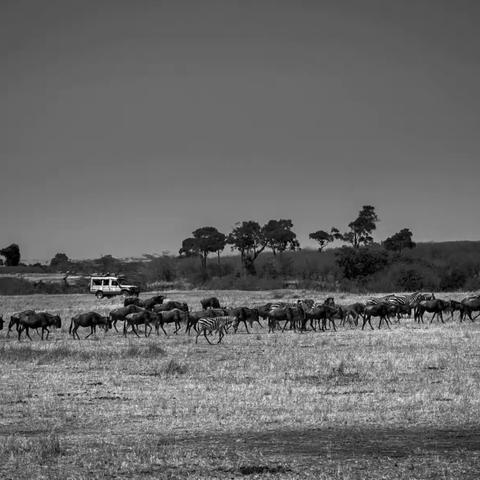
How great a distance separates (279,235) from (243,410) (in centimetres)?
9666

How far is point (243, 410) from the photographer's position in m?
16.5

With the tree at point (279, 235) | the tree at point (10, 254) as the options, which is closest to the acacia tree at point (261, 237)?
the tree at point (279, 235)

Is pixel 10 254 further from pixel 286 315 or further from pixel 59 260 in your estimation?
pixel 286 315

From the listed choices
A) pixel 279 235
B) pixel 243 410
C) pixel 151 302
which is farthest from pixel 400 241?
pixel 243 410

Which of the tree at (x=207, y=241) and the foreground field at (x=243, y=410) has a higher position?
the tree at (x=207, y=241)

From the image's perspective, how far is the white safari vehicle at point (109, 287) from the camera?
246 ft

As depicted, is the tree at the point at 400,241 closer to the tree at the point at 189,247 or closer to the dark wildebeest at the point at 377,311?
the tree at the point at 189,247

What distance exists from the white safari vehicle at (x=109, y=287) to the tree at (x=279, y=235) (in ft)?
130

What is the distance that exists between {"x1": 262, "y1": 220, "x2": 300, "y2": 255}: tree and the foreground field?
3237 inches

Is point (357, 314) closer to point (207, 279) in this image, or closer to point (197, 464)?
point (197, 464)

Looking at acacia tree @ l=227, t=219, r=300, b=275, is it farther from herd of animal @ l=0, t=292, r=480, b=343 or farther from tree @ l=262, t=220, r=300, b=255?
herd of animal @ l=0, t=292, r=480, b=343

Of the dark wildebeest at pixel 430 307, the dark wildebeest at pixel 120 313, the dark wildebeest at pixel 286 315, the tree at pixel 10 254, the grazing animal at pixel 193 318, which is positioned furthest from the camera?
the tree at pixel 10 254

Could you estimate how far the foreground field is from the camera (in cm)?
1184

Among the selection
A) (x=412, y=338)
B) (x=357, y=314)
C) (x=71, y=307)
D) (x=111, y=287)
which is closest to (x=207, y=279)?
(x=111, y=287)
